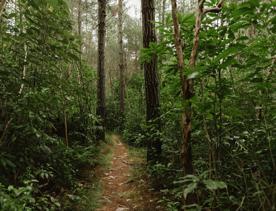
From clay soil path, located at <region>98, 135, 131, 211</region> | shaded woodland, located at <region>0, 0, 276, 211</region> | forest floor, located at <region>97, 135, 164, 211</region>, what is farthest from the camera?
clay soil path, located at <region>98, 135, 131, 211</region>

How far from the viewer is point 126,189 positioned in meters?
6.32

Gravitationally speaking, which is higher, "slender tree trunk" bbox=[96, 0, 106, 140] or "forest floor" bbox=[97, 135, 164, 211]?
"slender tree trunk" bbox=[96, 0, 106, 140]

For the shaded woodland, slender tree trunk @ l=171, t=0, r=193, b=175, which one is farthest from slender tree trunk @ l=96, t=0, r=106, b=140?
slender tree trunk @ l=171, t=0, r=193, b=175

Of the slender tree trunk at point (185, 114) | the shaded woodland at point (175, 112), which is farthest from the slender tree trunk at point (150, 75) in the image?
the slender tree trunk at point (185, 114)

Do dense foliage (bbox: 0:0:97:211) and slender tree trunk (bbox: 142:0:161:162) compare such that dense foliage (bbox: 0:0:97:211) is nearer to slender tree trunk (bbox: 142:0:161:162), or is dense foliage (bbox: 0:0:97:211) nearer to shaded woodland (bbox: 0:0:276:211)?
shaded woodland (bbox: 0:0:276:211)

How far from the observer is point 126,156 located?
9.59 meters

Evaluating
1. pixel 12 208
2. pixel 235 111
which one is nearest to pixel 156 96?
pixel 235 111

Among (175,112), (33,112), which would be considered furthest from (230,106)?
(33,112)

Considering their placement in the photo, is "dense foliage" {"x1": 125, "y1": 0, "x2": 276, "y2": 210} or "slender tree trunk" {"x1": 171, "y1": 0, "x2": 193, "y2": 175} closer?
"dense foliage" {"x1": 125, "y1": 0, "x2": 276, "y2": 210}

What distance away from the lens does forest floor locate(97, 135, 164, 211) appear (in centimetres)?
527

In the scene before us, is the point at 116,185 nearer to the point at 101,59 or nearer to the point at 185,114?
the point at 185,114

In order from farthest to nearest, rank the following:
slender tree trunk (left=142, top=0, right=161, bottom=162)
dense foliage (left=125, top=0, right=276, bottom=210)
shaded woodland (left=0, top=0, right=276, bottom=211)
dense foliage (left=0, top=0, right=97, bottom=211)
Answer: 1. slender tree trunk (left=142, top=0, right=161, bottom=162)
2. dense foliage (left=0, top=0, right=97, bottom=211)
3. shaded woodland (left=0, top=0, right=276, bottom=211)
4. dense foliage (left=125, top=0, right=276, bottom=210)

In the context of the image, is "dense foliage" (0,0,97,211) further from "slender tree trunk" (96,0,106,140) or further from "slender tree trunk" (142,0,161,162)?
"slender tree trunk" (96,0,106,140)

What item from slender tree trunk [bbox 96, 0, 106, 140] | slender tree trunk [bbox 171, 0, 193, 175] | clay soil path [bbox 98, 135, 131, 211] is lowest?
clay soil path [bbox 98, 135, 131, 211]
